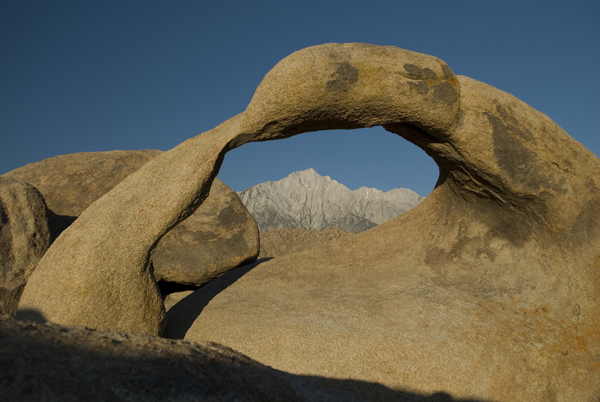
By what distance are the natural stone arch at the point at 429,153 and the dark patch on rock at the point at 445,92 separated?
1cm

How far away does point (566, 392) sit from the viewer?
336cm

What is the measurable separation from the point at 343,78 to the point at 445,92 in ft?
2.87

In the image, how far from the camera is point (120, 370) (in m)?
1.47

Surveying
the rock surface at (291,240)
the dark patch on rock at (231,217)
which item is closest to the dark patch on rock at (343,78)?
the dark patch on rock at (231,217)

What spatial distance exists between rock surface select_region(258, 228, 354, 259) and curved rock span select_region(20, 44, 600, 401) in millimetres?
9411

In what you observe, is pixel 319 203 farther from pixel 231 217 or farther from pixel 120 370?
pixel 120 370

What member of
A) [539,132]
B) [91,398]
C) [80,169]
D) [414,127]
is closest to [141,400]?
[91,398]

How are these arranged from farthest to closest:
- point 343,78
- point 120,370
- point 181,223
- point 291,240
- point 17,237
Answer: point 291,240, point 181,223, point 17,237, point 343,78, point 120,370

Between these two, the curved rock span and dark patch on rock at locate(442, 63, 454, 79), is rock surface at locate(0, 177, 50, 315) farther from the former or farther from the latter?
dark patch on rock at locate(442, 63, 454, 79)

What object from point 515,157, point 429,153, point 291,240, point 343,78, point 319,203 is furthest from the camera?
point 319,203

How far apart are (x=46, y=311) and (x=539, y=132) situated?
13.4 feet

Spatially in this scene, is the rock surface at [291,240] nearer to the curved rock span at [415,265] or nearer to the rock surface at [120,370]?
the curved rock span at [415,265]

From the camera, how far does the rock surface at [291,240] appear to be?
45.6 feet

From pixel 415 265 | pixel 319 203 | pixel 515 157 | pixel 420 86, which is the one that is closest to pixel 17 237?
pixel 420 86
